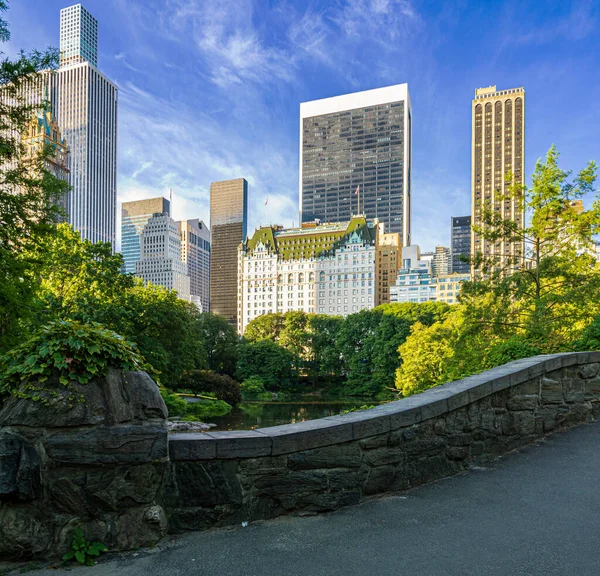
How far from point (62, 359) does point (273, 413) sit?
42.3m

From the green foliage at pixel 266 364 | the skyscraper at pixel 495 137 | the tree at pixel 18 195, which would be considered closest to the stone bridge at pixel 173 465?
the tree at pixel 18 195

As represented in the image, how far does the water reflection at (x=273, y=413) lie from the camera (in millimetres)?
36312

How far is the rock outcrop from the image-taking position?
10.9 ft

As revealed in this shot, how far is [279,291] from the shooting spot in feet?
483

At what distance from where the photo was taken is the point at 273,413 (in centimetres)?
4450

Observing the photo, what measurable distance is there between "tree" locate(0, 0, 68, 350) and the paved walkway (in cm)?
927

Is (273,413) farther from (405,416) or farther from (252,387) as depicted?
(405,416)

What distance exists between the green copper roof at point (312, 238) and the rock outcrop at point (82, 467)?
462ft

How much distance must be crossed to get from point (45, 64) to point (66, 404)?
10713 mm

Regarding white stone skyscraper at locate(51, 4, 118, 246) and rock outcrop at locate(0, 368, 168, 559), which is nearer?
rock outcrop at locate(0, 368, 168, 559)

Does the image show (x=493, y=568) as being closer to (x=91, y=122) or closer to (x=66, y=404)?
(x=66, y=404)

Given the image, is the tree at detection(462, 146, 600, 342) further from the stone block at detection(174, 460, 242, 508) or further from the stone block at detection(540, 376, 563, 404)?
the stone block at detection(174, 460, 242, 508)

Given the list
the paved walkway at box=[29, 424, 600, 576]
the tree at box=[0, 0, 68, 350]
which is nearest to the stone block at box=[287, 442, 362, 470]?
the paved walkway at box=[29, 424, 600, 576]

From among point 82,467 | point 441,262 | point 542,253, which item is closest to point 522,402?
point 82,467
